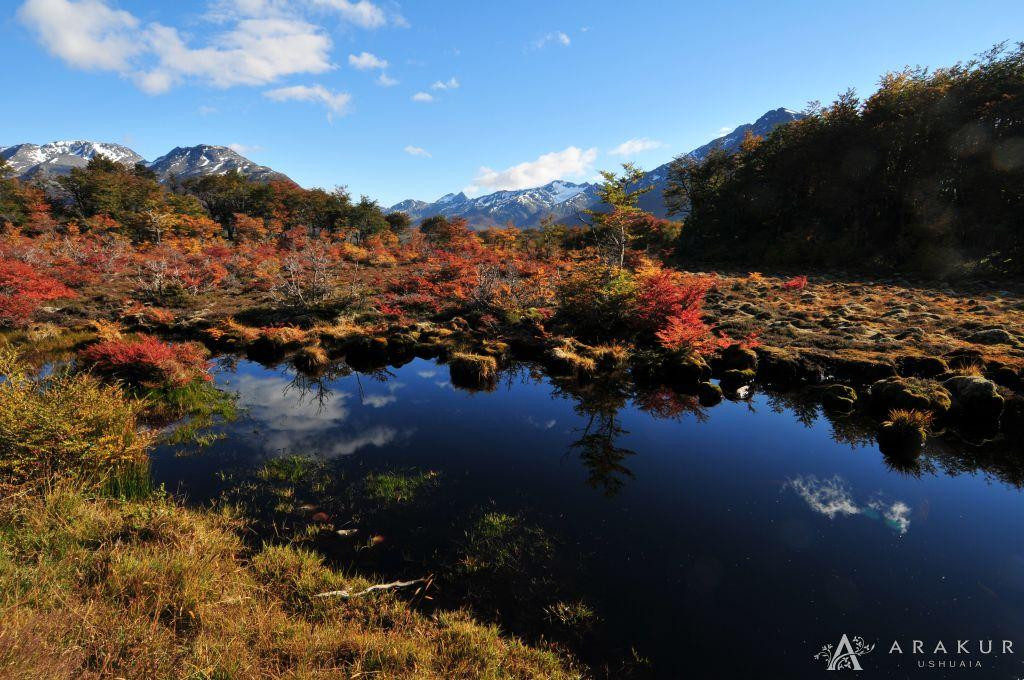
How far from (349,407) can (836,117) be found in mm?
45966

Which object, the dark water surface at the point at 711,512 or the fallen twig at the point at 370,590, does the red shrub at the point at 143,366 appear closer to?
the dark water surface at the point at 711,512

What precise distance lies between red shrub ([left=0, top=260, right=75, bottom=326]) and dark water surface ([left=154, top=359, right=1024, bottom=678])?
14.7m

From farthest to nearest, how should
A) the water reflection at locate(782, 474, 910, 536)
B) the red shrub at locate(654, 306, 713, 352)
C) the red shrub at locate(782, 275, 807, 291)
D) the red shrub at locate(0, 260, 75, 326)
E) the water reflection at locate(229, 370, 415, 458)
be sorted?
1. the red shrub at locate(782, 275, 807, 291)
2. the red shrub at locate(0, 260, 75, 326)
3. the red shrub at locate(654, 306, 713, 352)
4. the water reflection at locate(229, 370, 415, 458)
5. the water reflection at locate(782, 474, 910, 536)

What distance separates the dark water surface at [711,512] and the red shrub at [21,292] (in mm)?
14736

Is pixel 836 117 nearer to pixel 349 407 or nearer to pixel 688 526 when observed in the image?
pixel 688 526

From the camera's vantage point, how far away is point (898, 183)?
29844 mm

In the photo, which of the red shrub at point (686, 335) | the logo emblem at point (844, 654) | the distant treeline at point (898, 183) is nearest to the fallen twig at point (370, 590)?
the logo emblem at point (844, 654)

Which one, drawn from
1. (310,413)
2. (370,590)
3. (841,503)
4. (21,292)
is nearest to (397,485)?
(370,590)

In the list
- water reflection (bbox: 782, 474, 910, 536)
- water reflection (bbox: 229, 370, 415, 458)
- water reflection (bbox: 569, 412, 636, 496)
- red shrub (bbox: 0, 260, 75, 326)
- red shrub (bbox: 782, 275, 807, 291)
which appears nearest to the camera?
water reflection (bbox: 782, 474, 910, 536)

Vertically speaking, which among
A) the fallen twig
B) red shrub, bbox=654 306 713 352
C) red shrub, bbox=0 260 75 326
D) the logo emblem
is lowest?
the logo emblem

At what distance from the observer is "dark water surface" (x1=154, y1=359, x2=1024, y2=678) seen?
5062mm

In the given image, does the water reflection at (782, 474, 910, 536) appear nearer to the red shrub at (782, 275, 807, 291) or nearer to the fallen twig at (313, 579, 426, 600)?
the fallen twig at (313, 579, 426, 600)

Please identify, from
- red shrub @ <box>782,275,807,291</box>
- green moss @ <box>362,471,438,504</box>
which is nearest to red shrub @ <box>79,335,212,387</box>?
green moss @ <box>362,471,438,504</box>

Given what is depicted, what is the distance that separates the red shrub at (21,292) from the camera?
16859mm
